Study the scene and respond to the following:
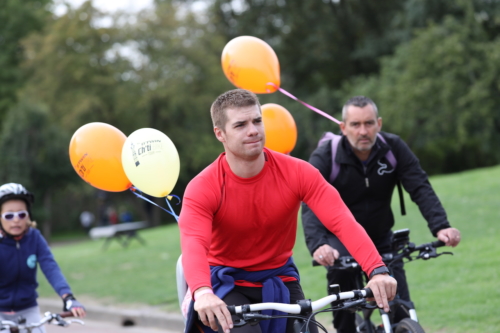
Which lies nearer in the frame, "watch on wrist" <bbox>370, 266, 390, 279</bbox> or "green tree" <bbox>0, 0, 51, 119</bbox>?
"watch on wrist" <bbox>370, 266, 390, 279</bbox>

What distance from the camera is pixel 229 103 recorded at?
3420 mm

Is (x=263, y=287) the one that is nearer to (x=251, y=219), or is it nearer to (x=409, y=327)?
(x=251, y=219)

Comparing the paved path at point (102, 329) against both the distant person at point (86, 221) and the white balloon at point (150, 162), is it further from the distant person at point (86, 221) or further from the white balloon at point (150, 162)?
the distant person at point (86, 221)

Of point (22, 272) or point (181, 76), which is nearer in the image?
point (22, 272)

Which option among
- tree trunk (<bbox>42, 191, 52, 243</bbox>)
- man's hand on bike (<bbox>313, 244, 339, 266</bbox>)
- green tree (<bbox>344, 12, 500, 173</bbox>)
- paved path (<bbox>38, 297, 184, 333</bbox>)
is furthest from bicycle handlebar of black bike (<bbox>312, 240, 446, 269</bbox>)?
tree trunk (<bbox>42, 191, 52, 243</bbox>)

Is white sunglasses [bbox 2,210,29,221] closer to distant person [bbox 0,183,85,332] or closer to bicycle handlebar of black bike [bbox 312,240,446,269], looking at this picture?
distant person [bbox 0,183,85,332]

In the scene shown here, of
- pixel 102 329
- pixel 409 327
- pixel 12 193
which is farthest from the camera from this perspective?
pixel 102 329

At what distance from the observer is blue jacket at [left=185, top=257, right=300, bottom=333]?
11.7 feet

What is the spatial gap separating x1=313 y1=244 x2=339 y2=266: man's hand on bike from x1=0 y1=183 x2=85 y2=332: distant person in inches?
82.6

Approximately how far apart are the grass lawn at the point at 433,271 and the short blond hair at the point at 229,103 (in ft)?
12.5

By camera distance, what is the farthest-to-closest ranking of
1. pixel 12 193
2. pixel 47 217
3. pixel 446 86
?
pixel 47 217 < pixel 446 86 < pixel 12 193

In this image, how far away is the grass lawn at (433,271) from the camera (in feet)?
22.7

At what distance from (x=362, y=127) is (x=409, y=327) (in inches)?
62.2

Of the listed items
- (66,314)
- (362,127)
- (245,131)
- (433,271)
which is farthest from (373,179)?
(433,271)
